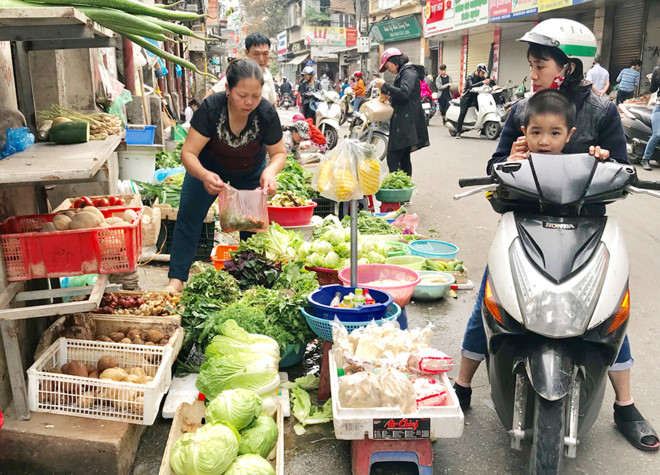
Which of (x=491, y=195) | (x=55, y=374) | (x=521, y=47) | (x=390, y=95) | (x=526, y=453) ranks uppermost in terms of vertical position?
(x=521, y=47)

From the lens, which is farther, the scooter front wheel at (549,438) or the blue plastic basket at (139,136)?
the blue plastic basket at (139,136)

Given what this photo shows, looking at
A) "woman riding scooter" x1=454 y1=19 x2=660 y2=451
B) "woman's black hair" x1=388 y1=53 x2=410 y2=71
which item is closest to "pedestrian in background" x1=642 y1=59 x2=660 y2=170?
A: "woman's black hair" x1=388 y1=53 x2=410 y2=71

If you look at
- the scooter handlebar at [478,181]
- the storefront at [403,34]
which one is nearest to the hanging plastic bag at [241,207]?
the scooter handlebar at [478,181]

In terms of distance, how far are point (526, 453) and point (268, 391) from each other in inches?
55.6

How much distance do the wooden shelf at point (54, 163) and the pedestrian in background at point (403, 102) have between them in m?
4.81

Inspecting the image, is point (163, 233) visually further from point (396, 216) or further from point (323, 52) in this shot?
point (323, 52)

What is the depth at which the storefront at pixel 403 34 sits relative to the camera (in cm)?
3333

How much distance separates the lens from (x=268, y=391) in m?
3.18

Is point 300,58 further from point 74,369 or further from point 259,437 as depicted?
point 259,437

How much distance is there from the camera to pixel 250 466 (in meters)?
2.44

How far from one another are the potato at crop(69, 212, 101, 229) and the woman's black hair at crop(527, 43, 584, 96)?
2.43 meters

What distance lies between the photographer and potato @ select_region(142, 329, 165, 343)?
354 cm

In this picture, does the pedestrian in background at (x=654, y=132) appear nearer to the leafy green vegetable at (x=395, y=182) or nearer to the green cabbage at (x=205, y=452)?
the leafy green vegetable at (x=395, y=182)

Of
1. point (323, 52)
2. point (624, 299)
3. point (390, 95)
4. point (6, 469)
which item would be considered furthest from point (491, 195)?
point (323, 52)
